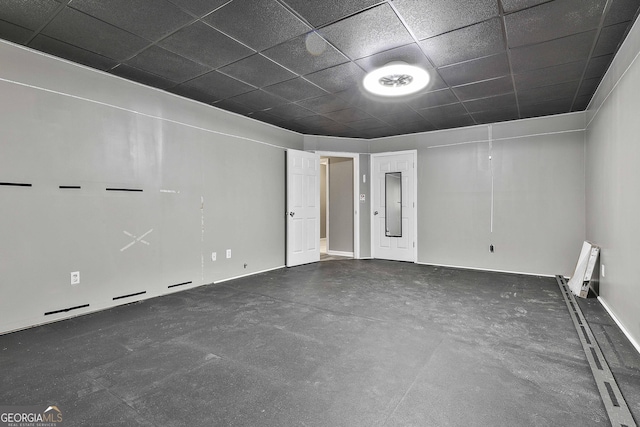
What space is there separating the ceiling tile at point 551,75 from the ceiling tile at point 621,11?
0.75 metres

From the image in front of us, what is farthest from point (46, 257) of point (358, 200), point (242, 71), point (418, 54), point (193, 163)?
point (358, 200)

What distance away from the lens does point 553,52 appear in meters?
2.91

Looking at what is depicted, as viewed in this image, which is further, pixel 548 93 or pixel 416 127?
pixel 416 127

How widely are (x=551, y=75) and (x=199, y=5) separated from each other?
354cm

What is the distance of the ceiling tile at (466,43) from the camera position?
2549 mm

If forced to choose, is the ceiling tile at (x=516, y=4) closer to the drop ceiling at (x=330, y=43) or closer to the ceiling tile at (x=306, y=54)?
the drop ceiling at (x=330, y=43)

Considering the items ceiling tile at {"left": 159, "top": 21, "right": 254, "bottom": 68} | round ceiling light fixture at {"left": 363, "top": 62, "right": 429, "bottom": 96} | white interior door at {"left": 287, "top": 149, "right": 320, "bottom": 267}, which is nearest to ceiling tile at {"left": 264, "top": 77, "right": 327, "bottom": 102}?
round ceiling light fixture at {"left": 363, "top": 62, "right": 429, "bottom": 96}

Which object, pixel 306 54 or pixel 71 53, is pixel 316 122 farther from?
pixel 71 53

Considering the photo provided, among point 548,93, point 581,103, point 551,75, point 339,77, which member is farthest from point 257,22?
point 581,103

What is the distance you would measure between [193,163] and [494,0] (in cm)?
364

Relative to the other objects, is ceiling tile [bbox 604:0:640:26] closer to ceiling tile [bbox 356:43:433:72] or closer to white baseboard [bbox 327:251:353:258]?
ceiling tile [bbox 356:43:433:72]

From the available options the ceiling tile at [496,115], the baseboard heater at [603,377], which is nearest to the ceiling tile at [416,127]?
the ceiling tile at [496,115]

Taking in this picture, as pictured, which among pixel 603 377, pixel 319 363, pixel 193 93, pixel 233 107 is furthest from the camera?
pixel 233 107

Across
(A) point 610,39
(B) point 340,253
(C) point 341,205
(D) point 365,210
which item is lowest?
(B) point 340,253
